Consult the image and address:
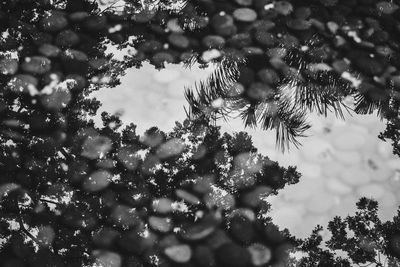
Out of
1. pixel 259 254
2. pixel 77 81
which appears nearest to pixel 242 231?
pixel 259 254

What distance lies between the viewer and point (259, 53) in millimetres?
3303

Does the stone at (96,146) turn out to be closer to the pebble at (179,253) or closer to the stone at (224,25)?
the pebble at (179,253)

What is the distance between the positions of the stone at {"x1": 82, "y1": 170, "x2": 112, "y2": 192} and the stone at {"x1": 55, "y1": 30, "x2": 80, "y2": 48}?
4.73 ft

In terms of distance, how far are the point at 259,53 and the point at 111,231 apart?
7.59ft

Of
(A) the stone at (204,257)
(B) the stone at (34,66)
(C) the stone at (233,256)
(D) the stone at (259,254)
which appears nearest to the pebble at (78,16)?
(B) the stone at (34,66)

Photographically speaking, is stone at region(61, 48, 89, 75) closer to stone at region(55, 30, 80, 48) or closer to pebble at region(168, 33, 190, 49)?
stone at region(55, 30, 80, 48)

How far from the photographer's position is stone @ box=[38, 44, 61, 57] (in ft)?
12.5

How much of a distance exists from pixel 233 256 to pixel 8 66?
3.06 metres

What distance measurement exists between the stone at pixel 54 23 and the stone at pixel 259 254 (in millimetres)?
3124

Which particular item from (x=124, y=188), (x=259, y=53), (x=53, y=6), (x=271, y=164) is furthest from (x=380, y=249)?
(x=53, y=6)

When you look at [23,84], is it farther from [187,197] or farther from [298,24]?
[298,24]

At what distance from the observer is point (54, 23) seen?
391 cm

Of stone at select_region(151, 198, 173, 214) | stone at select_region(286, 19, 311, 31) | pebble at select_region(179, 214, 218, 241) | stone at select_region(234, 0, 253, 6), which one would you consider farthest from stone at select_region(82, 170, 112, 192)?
stone at select_region(286, 19, 311, 31)

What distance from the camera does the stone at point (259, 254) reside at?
10.8ft
